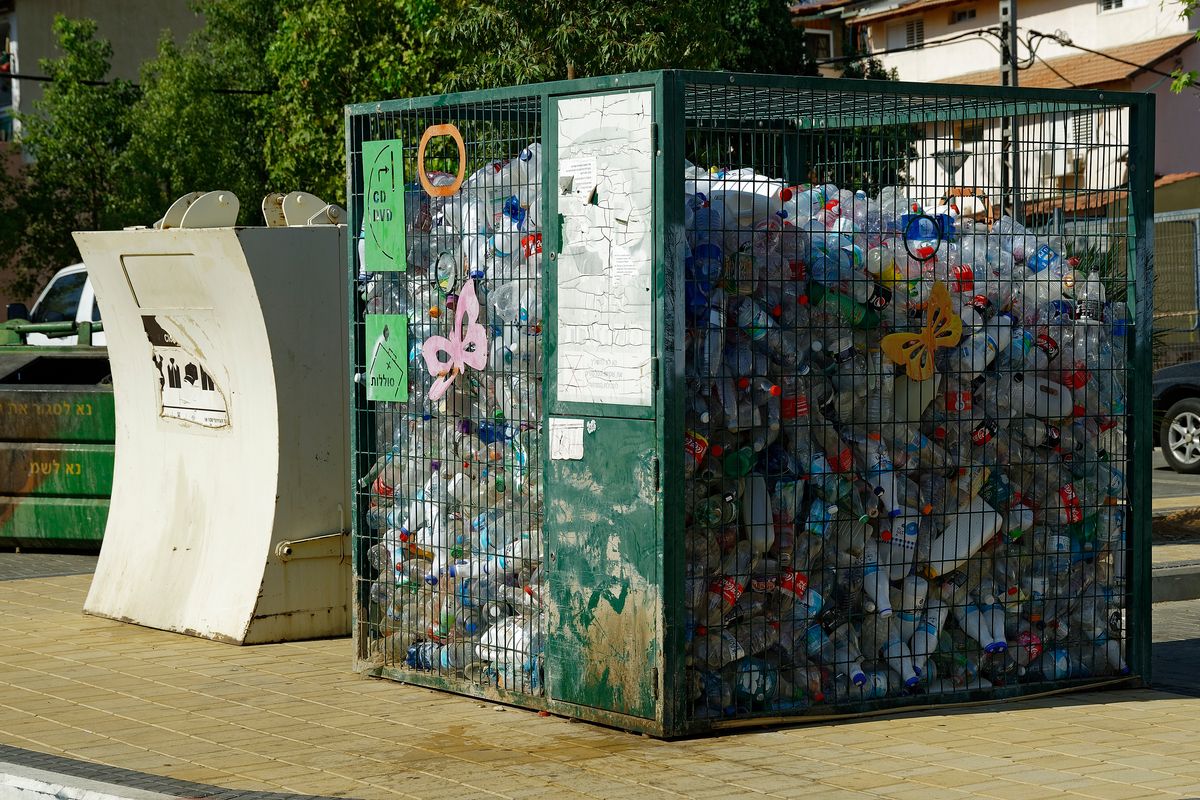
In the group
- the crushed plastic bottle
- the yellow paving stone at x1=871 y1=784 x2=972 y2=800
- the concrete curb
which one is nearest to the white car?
the concrete curb

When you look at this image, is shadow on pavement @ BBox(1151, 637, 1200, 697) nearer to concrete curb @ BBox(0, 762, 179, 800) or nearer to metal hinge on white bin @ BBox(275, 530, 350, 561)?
metal hinge on white bin @ BBox(275, 530, 350, 561)

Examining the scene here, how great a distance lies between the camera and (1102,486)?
6863 millimetres

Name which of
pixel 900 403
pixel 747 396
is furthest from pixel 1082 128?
pixel 747 396

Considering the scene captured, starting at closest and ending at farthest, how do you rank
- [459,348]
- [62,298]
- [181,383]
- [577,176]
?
1. [577,176]
2. [459,348]
3. [181,383]
4. [62,298]

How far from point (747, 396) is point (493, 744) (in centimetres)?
161

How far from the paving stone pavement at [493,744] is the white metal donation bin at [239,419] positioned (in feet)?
2.02

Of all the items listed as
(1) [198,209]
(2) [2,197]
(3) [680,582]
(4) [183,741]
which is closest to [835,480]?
(3) [680,582]

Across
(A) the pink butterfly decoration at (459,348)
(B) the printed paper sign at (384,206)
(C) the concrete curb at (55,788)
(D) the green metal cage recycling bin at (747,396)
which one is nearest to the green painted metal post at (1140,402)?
(D) the green metal cage recycling bin at (747,396)

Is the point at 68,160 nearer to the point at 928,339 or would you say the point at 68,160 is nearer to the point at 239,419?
the point at 239,419

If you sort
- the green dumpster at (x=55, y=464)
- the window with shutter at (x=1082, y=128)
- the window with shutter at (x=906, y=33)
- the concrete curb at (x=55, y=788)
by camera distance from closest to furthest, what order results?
the concrete curb at (x=55, y=788), the window with shutter at (x=1082, y=128), the green dumpster at (x=55, y=464), the window with shutter at (x=906, y=33)

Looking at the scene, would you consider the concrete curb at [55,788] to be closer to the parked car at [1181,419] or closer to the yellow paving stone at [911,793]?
the yellow paving stone at [911,793]

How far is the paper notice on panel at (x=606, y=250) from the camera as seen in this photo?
19.0ft

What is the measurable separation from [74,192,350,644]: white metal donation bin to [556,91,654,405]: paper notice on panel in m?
2.12

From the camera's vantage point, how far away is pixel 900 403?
641 centimetres
